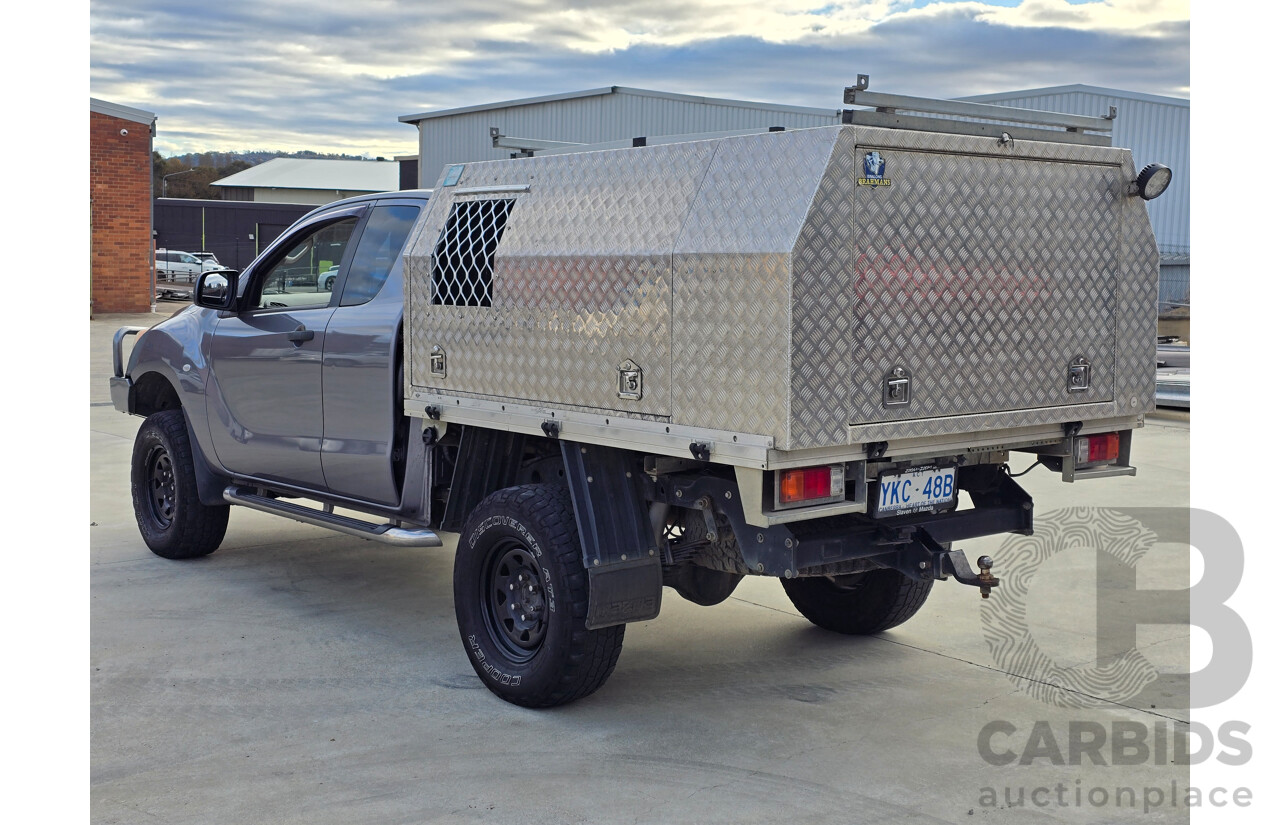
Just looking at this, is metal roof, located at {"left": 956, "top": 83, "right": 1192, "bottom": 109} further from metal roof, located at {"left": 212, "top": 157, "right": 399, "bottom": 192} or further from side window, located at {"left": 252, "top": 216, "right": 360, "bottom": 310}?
metal roof, located at {"left": 212, "top": 157, "right": 399, "bottom": 192}

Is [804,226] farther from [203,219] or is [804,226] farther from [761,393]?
[203,219]

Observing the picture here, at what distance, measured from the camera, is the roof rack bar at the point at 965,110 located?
177 inches

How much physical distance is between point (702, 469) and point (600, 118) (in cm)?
2611

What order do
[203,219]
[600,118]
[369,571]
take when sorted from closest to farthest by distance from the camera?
[369,571]
[600,118]
[203,219]

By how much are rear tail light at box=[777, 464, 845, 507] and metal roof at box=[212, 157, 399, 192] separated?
64543mm

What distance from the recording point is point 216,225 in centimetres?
5219

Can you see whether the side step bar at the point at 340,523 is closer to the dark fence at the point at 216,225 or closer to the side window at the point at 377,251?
the side window at the point at 377,251

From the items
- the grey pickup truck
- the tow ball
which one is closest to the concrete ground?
the grey pickup truck

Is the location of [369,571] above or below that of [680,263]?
below

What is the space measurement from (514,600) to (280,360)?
226cm

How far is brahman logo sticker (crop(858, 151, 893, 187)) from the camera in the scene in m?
4.45

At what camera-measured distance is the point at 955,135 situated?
476cm

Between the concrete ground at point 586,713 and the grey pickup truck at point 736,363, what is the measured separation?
13.9 inches

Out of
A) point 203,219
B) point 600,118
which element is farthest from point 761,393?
point 203,219
